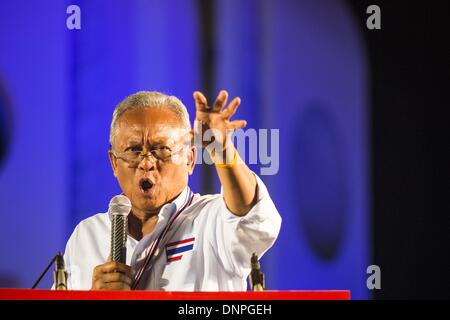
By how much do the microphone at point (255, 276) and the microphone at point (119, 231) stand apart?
2.00 ft

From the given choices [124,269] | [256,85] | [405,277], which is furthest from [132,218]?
[405,277]

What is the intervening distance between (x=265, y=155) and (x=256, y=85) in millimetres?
350

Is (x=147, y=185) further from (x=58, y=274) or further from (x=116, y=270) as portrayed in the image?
(x=58, y=274)

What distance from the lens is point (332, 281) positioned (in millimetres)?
4031

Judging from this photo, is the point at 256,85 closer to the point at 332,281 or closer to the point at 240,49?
the point at 240,49

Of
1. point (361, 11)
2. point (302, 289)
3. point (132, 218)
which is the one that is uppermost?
point (361, 11)

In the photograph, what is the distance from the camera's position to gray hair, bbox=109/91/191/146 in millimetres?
4027

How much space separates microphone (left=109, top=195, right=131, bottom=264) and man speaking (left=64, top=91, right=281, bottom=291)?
55mm

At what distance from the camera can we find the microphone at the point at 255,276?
393 cm

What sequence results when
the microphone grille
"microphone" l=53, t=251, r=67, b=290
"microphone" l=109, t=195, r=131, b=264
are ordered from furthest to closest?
"microphone" l=53, t=251, r=67, b=290, the microphone grille, "microphone" l=109, t=195, r=131, b=264

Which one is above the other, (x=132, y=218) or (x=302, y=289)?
(x=132, y=218)

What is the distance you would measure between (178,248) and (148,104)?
721mm

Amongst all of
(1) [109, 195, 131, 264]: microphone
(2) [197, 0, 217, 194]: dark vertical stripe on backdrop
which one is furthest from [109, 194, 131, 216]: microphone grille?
(2) [197, 0, 217, 194]: dark vertical stripe on backdrop

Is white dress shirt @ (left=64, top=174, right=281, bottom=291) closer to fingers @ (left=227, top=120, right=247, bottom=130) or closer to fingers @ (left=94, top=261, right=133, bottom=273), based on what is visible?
fingers @ (left=94, top=261, right=133, bottom=273)
